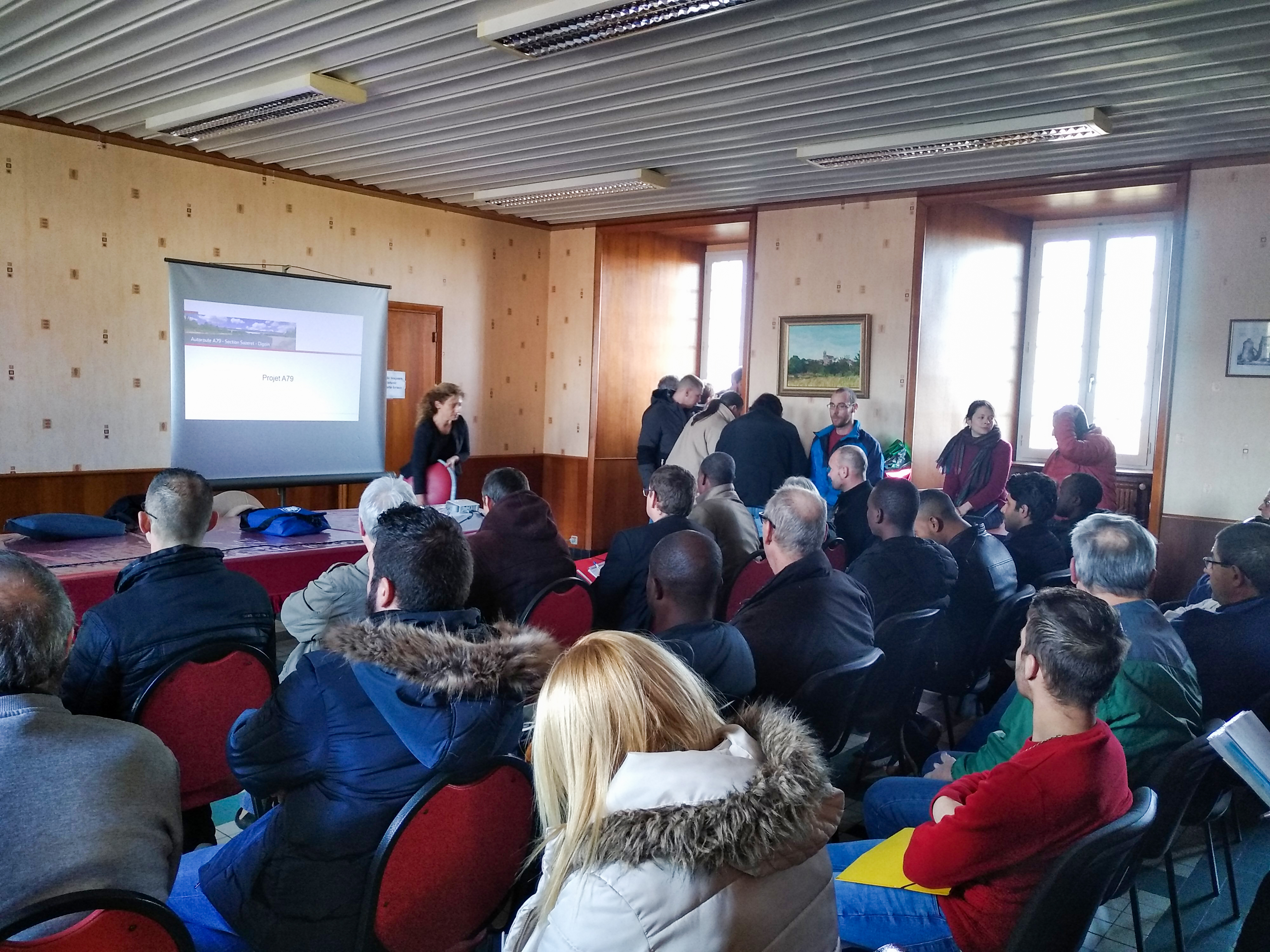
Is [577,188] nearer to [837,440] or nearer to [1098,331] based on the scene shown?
[837,440]

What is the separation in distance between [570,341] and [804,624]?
695 cm

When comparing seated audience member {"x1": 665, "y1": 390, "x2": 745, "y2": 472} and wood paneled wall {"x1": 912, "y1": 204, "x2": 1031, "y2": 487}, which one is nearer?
seated audience member {"x1": 665, "y1": 390, "x2": 745, "y2": 472}

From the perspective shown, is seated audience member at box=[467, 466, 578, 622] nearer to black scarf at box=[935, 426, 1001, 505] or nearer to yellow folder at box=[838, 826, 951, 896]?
yellow folder at box=[838, 826, 951, 896]

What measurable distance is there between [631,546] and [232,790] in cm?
158

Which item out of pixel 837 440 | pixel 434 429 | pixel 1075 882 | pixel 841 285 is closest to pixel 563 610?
pixel 1075 882

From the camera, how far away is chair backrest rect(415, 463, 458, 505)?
5.95 m

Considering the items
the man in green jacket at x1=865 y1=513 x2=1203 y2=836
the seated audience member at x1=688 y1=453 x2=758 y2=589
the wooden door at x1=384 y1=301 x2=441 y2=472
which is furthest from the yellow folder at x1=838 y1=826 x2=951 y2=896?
the wooden door at x1=384 y1=301 x2=441 y2=472

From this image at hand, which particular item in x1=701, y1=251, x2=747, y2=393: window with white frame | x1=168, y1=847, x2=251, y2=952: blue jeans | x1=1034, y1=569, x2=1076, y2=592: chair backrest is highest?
x1=701, y1=251, x2=747, y2=393: window with white frame

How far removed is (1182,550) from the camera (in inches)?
246

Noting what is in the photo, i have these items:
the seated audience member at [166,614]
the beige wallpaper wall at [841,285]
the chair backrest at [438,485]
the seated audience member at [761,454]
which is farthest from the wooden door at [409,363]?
the seated audience member at [166,614]

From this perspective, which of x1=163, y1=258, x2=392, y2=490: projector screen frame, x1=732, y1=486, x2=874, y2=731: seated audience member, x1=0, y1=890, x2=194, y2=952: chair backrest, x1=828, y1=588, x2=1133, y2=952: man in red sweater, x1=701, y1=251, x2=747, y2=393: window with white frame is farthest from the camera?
x1=701, y1=251, x2=747, y2=393: window with white frame

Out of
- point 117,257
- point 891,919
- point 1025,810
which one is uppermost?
point 117,257

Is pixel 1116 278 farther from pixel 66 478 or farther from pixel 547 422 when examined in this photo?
pixel 66 478

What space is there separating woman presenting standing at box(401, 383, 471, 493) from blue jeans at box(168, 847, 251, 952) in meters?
4.32
